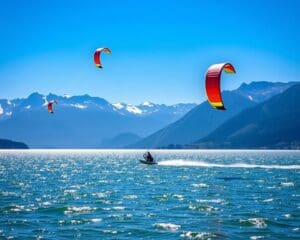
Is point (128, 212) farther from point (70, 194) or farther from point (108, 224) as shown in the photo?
point (70, 194)

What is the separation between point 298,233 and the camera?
30.1 metres

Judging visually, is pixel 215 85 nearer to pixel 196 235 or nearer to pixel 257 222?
pixel 257 222

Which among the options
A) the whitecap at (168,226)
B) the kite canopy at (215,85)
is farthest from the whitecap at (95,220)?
the kite canopy at (215,85)

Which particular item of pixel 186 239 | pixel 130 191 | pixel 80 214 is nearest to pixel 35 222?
pixel 80 214

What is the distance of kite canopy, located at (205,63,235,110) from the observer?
1660 inches

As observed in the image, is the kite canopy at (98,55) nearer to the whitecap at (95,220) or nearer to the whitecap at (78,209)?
the whitecap at (78,209)

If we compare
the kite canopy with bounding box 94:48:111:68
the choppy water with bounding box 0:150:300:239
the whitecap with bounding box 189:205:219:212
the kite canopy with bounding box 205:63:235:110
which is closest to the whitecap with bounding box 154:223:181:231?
the choppy water with bounding box 0:150:300:239

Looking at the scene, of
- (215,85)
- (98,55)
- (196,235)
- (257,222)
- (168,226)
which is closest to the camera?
(196,235)

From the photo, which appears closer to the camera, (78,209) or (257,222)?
(257,222)

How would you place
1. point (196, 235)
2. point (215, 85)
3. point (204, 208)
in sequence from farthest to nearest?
point (215, 85) → point (204, 208) → point (196, 235)

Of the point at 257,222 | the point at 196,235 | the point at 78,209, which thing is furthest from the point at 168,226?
the point at 78,209

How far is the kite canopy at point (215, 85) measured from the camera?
42156mm

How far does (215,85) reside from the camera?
42.4 meters

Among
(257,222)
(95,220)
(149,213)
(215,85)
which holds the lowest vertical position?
(257,222)
